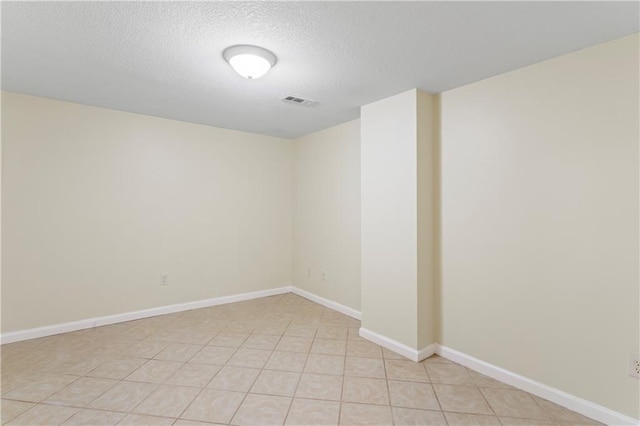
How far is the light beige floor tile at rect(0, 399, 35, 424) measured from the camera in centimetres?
187

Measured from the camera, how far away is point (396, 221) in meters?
2.79

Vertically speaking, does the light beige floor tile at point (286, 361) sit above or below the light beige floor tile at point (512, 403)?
above

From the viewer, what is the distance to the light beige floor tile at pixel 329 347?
2766 mm

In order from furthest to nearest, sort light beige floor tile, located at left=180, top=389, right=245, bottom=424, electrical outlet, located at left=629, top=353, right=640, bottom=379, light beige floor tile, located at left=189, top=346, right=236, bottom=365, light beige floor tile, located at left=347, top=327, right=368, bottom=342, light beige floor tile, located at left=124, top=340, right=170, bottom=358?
light beige floor tile, located at left=347, top=327, right=368, bottom=342 < light beige floor tile, located at left=124, top=340, right=170, bottom=358 < light beige floor tile, located at left=189, top=346, right=236, bottom=365 < light beige floor tile, located at left=180, top=389, right=245, bottom=424 < electrical outlet, located at left=629, top=353, right=640, bottom=379

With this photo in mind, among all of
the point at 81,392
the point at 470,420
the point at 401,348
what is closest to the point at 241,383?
the point at 81,392

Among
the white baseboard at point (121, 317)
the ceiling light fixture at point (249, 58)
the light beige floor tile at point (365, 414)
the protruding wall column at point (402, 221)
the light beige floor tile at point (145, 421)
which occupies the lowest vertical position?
the light beige floor tile at point (365, 414)

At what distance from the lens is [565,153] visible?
6.71ft

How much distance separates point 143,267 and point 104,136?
153cm

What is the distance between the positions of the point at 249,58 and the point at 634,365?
9.87 feet

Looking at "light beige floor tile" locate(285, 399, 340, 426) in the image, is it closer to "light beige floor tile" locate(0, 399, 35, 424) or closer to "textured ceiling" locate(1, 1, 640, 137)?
"light beige floor tile" locate(0, 399, 35, 424)

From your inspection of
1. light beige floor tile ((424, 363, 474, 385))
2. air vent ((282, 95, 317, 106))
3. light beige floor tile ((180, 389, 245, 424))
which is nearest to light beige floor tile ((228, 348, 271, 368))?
light beige floor tile ((180, 389, 245, 424))

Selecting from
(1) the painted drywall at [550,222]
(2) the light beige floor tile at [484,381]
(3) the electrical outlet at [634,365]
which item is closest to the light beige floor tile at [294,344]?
(1) the painted drywall at [550,222]

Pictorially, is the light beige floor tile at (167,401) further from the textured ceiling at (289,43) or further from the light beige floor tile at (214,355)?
the textured ceiling at (289,43)

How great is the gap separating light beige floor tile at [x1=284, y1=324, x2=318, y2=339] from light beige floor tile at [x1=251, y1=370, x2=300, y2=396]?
2.37 feet
